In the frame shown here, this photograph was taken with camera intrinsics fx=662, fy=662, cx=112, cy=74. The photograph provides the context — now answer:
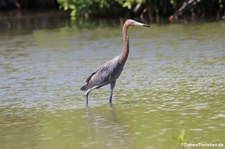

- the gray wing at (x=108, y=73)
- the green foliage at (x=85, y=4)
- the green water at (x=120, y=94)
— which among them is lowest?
the green water at (x=120, y=94)

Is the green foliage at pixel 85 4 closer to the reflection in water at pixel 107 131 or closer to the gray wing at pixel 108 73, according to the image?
the gray wing at pixel 108 73

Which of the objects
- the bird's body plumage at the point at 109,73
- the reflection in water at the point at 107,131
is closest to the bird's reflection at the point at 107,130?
the reflection in water at the point at 107,131

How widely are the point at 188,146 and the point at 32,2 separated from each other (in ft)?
92.7

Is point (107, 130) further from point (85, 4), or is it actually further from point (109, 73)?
point (85, 4)

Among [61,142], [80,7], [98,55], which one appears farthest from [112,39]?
[61,142]

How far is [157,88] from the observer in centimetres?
1119

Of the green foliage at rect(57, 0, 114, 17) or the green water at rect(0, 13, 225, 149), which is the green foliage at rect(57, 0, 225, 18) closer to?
the green foliage at rect(57, 0, 114, 17)

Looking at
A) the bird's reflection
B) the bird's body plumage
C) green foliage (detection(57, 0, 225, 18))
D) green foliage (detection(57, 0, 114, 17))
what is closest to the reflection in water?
the bird's reflection

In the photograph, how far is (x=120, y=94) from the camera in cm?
1105

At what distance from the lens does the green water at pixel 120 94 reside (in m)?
8.15

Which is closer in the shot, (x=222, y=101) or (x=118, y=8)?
(x=222, y=101)

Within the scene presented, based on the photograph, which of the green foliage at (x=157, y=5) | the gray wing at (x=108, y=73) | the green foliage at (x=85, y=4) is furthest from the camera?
the green foliage at (x=85, y=4)

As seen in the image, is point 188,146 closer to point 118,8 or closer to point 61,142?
point 61,142

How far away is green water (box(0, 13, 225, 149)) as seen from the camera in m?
8.15
